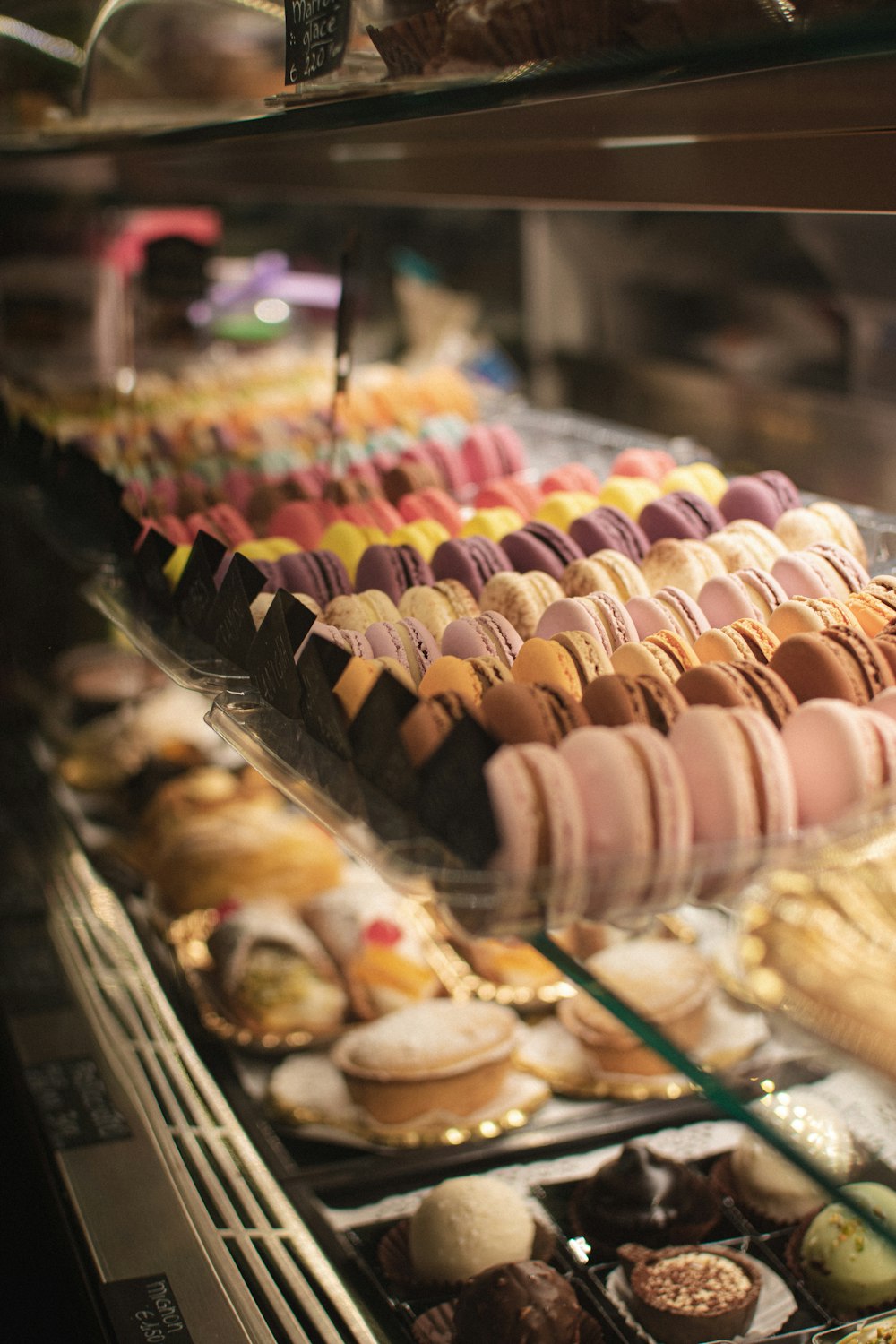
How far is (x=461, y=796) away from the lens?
2.63 ft

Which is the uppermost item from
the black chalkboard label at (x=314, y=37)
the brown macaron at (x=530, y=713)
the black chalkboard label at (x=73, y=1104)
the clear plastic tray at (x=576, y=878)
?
the black chalkboard label at (x=314, y=37)

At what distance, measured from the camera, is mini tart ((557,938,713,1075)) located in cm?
94

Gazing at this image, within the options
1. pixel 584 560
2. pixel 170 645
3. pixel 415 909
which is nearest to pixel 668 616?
pixel 584 560

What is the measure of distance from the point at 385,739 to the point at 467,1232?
2.28 feet

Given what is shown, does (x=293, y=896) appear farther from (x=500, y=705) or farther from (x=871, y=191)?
(x=871, y=191)

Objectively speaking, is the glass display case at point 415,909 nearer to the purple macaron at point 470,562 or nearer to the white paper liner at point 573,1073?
the white paper liner at point 573,1073

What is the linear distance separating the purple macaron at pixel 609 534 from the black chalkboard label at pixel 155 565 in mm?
444

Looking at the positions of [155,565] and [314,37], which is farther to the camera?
[155,565]

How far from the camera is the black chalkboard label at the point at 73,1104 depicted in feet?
5.13

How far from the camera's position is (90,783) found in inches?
Result: 94.7

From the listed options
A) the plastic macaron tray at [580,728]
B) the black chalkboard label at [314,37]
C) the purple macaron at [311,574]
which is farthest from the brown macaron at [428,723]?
the black chalkboard label at [314,37]

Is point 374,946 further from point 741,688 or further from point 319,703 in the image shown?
point 741,688

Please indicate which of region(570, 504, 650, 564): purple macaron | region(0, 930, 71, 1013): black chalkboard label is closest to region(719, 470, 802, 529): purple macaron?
region(570, 504, 650, 564): purple macaron

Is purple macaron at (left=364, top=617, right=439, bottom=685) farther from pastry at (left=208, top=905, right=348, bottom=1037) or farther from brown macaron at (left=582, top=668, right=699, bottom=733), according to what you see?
pastry at (left=208, top=905, right=348, bottom=1037)
